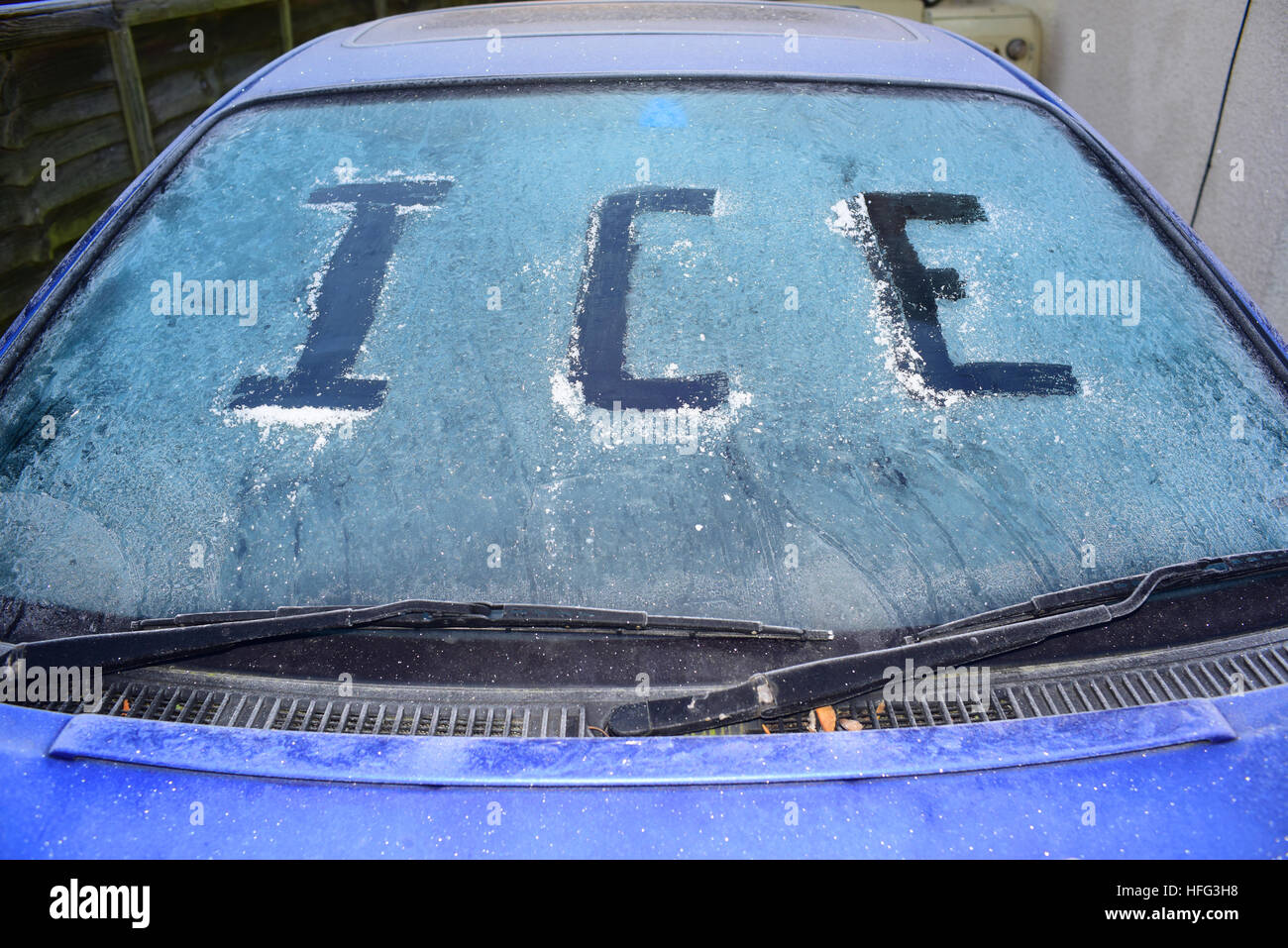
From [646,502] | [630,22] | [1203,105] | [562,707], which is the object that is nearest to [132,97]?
[630,22]

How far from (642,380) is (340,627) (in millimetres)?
539

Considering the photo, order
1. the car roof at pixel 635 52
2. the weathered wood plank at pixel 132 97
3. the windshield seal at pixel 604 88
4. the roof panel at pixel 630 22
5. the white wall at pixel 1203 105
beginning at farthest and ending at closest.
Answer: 1. the weathered wood plank at pixel 132 97
2. the white wall at pixel 1203 105
3. the roof panel at pixel 630 22
4. the car roof at pixel 635 52
5. the windshield seal at pixel 604 88

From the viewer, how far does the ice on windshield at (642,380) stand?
4.01ft

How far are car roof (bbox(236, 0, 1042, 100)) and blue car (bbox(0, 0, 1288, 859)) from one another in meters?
0.12

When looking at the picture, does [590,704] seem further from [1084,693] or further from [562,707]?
[1084,693]

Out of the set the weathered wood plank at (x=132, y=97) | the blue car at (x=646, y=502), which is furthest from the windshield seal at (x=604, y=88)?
the weathered wood plank at (x=132, y=97)

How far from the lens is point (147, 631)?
116cm

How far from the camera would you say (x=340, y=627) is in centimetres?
116

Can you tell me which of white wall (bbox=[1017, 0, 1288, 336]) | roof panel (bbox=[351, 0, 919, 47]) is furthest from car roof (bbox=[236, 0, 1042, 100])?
white wall (bbox=[1017, 0, 1288, 336])

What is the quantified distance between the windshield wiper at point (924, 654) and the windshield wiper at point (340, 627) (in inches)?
2.9

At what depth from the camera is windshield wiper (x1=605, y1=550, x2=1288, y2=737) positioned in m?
1.09

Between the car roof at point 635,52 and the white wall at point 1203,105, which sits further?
the white wall at point 1203,105

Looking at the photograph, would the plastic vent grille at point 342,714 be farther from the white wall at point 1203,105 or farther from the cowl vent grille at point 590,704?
the white wall at point 1203,105

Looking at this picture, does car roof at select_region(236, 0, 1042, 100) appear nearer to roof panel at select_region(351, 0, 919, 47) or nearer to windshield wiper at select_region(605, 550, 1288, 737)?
roof panel at select_region(351, 0, 919, 47)
